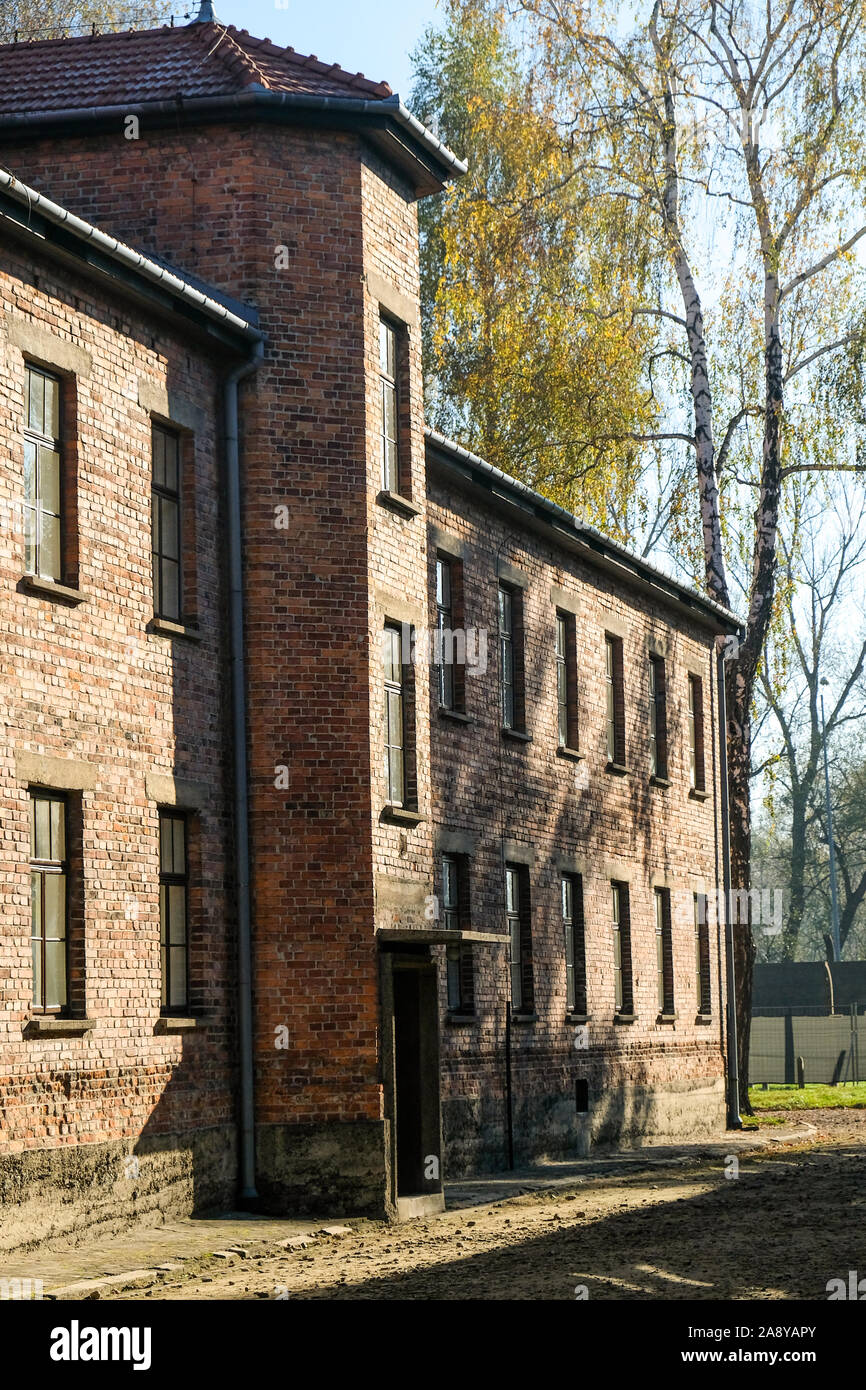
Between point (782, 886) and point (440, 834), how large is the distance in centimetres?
6512

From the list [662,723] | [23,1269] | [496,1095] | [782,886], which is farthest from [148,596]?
[782,886]

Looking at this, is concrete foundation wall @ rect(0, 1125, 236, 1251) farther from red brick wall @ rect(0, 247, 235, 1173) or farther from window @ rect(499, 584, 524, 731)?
window @ rect(499, 584, 524, 731)

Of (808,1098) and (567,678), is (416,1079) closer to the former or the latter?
(567,678)

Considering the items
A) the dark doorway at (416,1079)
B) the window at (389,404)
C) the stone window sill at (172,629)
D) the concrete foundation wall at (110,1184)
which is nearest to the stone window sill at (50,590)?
the stone window sill at (172,629)

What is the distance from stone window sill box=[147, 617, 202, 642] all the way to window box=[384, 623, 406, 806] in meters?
2.47

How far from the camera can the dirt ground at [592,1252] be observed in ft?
40.7

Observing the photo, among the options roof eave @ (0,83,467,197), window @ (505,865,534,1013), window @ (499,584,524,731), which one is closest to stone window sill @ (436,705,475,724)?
window @ (499,584,524,731)

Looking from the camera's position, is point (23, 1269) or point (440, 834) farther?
point (440, 834)

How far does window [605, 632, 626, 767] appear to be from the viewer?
29375 millimetres

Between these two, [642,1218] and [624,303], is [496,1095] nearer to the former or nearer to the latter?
[642,1218]

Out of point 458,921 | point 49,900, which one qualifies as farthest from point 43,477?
point 458,921

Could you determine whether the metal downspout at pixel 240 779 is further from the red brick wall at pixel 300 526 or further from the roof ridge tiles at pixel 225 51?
the roof ridge tiles at pixel 225 51

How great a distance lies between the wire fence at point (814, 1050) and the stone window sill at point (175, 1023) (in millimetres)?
34112

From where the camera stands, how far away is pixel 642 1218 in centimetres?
1734
